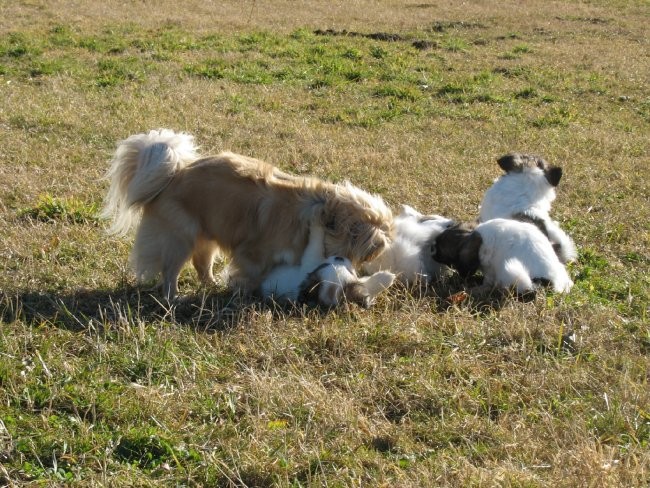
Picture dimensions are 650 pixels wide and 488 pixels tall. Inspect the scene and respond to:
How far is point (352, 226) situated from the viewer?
19.0 feet

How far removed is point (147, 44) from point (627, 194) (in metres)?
9.82

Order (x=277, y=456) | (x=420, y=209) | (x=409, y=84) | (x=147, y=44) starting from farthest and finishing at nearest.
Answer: (x=147, y=44) < (x=409, y=84) < (x=420, y=209) < (x=277, y=456)

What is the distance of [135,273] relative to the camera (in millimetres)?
5922

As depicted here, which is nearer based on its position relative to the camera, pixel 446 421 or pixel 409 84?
pixel 446 421

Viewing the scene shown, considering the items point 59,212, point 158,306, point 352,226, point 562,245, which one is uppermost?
point 352,226

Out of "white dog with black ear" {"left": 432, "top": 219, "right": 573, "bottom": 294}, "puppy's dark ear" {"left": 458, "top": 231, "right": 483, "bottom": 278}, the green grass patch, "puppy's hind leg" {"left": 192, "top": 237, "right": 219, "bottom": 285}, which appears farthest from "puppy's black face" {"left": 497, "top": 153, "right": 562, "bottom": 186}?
the green grass patch

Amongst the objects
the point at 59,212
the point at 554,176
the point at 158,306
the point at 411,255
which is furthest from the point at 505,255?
the point at 59,212

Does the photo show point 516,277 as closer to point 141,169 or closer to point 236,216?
point 236,216

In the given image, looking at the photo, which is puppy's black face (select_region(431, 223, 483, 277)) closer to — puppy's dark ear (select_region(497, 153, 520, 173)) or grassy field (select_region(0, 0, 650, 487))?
grassy field (select_region(0, 0, 650, 487))

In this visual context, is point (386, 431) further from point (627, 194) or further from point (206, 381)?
point (627, 194)

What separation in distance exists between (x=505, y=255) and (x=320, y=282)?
1.34 meters

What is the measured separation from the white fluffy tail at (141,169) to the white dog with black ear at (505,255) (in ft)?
6.59

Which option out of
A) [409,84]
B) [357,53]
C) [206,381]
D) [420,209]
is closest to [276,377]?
[206,381]

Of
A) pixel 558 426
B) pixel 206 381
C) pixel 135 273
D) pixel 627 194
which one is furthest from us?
pixel 627 194
